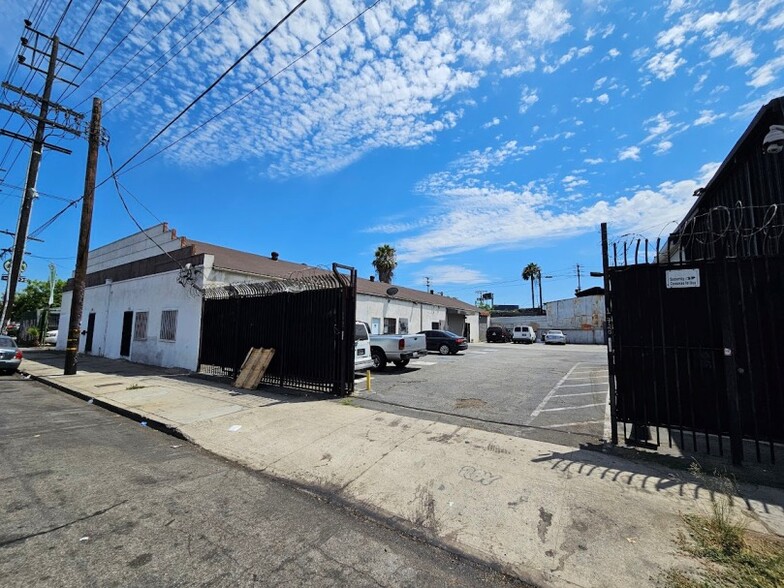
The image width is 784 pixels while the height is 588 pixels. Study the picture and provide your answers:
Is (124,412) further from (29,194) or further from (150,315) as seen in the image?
(29,194)

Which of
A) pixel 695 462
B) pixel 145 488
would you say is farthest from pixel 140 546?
pixel 695 462

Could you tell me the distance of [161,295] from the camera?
16.7m

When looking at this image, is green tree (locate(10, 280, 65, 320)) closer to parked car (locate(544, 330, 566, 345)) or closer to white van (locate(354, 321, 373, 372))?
white van (locate(354, 321, 373, 372))

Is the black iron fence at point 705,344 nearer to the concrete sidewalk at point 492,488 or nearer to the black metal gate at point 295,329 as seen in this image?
the concrete sidewalk at point 492,488

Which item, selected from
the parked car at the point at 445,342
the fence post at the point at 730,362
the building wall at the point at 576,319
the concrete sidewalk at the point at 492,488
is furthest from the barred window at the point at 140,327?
the building wall at the point at 576,319

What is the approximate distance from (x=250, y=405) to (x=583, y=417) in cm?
710

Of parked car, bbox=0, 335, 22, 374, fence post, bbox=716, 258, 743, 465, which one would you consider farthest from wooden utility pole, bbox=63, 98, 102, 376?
fence post, bbox=716, 258, 743, 465

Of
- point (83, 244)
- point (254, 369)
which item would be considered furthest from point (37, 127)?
point (254, 369)

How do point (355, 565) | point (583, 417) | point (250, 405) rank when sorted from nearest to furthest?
1. point (355, 565)
2. point (583, 417)
3. point (250, 405)

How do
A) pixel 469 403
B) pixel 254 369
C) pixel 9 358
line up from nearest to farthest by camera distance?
pixel 469 403, pixel 254 369, pixel 9 358

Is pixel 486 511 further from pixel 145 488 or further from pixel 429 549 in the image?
pixel 145 488

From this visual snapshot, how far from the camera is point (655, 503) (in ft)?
12.6

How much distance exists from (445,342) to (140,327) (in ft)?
54.1

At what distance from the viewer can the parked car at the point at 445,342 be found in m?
23.3
